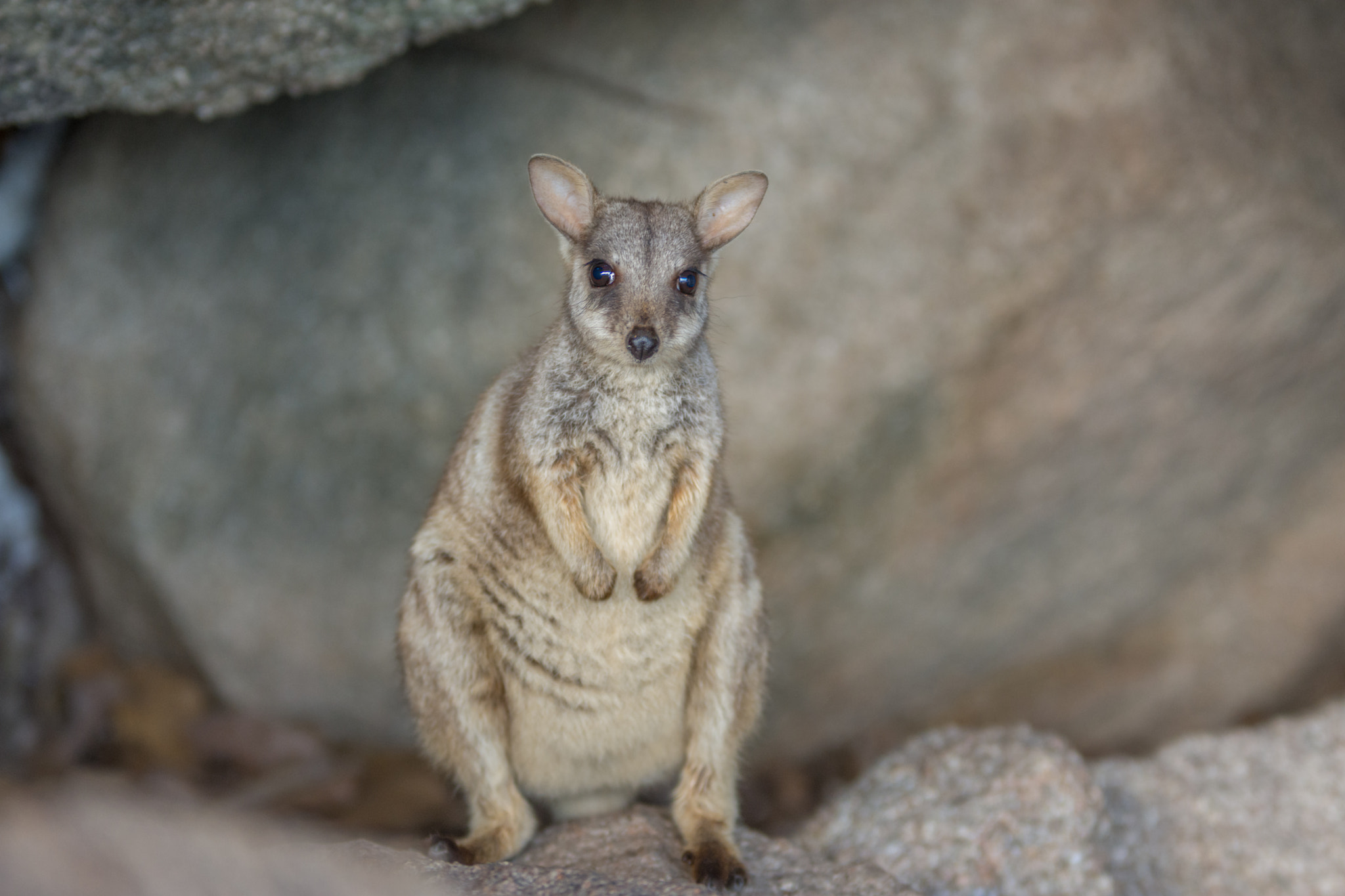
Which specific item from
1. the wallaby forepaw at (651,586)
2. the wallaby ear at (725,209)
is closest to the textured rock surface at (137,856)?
the wallaby forepaw at (651,586)

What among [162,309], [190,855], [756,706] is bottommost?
[756,706]

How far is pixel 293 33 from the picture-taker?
394 centimetres

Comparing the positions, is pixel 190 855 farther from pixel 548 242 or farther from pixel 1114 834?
pixel 548 242

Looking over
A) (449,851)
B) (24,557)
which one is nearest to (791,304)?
(449,851)

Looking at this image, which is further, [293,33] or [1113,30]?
[1113,30]

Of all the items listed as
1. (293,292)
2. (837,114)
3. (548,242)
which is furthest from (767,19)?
(293,292)

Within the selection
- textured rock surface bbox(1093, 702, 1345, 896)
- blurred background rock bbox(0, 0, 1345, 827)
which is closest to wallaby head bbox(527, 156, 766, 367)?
blurred background rock bbox(0, 0, 1345, 827)

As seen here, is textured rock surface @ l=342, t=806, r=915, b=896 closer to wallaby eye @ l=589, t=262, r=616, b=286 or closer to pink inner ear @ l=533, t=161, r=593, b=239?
wallaby eye @ l=589, t=262, r=616, b=286

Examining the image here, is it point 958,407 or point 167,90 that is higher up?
point 167,90

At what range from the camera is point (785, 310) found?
17.3ft

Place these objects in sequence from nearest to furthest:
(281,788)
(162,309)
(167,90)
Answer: (167,90), (281,788), (162,309)

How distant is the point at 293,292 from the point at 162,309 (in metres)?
0.67

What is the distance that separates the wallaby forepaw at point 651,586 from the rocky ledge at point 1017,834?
72 centimetres

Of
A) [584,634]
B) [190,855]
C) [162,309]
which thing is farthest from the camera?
[162,309]
